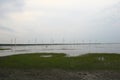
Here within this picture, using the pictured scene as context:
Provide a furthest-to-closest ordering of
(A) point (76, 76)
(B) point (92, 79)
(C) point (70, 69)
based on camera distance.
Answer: (C) point (70, 69)
(A) point (76, 76)
(B) point (92, 79)

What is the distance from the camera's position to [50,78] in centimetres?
2084

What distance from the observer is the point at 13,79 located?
20281 mm

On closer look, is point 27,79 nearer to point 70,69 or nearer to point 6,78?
point 6,78

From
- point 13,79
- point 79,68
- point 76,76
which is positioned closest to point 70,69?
point 79,68

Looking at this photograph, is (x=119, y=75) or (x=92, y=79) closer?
(x=92, y=79)

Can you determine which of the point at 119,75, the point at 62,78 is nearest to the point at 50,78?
the point at 62,78

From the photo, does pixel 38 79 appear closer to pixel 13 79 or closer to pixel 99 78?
pixel 13 79

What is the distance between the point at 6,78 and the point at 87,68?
1145 centimetres

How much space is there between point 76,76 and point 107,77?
11.5 ft

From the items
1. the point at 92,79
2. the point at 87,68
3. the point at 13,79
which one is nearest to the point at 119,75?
the point at 92,79

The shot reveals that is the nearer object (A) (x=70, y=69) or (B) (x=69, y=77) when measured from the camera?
(B) (x=69, y=77)

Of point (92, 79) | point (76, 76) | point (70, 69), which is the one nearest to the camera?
point (92, 79)

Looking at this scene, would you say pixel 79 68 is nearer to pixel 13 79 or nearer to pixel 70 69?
pixel 70 69

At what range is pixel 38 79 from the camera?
20234 mm
